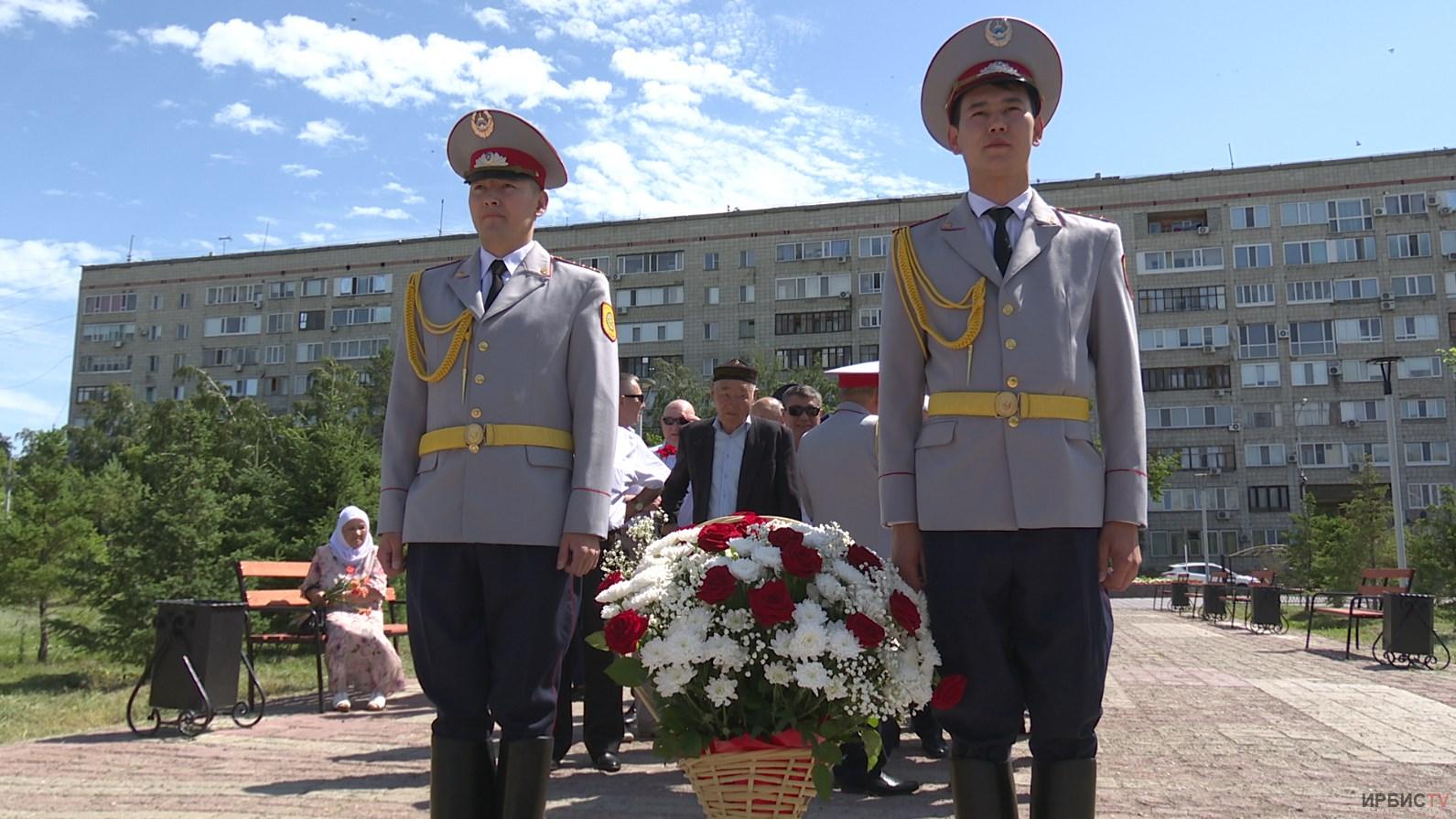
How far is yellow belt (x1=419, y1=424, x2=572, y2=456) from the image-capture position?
3.36 metres

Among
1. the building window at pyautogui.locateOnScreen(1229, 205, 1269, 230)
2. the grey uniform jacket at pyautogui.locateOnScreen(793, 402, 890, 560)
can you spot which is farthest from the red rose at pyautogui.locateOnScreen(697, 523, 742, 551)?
the building window at pyautogui.locateOnScreen(1229, 205, 1269, 230)

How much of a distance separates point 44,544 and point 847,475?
1129 centimetres

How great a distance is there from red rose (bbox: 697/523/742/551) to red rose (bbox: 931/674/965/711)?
73cm

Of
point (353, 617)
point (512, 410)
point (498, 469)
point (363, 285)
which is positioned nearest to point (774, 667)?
point (498, 469)

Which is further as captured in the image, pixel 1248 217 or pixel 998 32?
pixel 1248 217

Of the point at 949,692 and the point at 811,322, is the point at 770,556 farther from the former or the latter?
the point at 811,322

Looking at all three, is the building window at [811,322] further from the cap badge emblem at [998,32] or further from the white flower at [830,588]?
the white flower at [830,588]

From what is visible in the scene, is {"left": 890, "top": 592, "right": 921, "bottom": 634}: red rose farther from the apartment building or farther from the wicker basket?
the apartment building

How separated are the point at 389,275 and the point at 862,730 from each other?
220ft

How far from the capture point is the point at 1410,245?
53.9 metres

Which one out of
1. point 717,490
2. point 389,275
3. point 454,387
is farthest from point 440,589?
point 389,275

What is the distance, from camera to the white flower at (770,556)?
2.98 meters

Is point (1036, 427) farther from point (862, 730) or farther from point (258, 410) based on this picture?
point (258, 410)

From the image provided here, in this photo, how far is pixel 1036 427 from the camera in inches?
111
